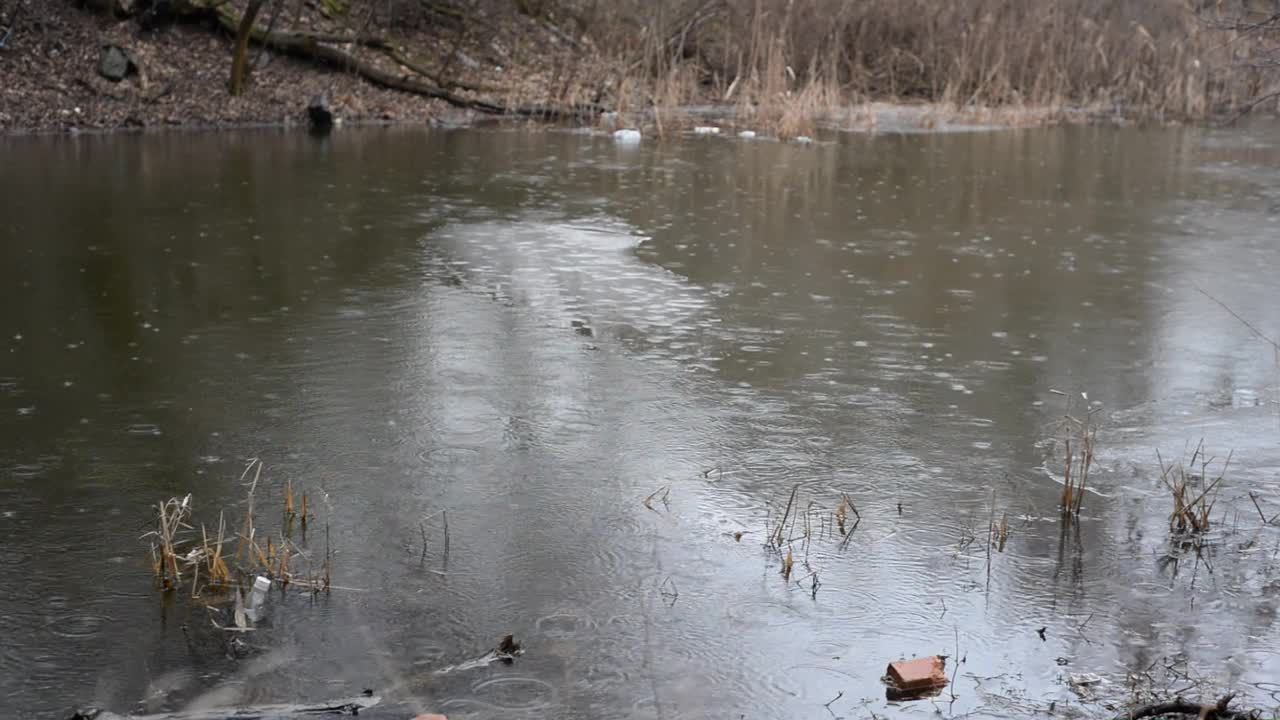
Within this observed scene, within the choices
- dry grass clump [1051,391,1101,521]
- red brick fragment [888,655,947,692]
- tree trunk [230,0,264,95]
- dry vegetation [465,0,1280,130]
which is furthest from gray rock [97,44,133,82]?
red brick fragment [888,655,947,692]

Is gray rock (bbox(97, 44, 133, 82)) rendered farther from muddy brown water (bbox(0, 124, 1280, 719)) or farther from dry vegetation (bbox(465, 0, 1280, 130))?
dry vegetation (bbox(465, 0, 1280, 130))

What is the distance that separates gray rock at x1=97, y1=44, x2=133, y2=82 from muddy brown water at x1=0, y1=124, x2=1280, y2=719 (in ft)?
20.2

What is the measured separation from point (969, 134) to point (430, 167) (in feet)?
26.6

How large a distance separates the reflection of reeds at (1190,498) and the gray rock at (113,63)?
1558 centimetres

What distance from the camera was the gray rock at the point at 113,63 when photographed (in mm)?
17500

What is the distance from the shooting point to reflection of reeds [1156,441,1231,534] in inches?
191

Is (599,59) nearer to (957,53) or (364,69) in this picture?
(364,69)

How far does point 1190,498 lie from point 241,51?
15.6 m

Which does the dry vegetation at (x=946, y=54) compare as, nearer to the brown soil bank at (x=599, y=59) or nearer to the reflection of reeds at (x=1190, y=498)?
the brown soil bank at (x=599, y=59)

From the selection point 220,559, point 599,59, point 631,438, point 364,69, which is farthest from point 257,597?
point 599,59

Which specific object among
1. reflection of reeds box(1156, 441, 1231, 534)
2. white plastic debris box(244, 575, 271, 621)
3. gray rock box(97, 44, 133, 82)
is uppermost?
gray rock box(97, 44, 133, 82)

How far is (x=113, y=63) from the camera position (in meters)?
17.5

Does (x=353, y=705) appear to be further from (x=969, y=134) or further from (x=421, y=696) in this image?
(x=969, y=134)

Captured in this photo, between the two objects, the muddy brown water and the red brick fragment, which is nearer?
the red brick fragment
